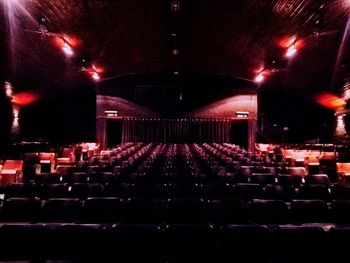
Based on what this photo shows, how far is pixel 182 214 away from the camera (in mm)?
5043

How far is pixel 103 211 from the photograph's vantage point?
5.19 meters

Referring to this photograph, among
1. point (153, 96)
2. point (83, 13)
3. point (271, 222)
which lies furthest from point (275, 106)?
point (271, 222)

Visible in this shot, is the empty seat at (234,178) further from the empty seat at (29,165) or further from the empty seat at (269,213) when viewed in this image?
the empty seat at (29,165)

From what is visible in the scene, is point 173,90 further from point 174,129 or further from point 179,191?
point 179,191

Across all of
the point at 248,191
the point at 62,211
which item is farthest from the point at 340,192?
the point at 62,211

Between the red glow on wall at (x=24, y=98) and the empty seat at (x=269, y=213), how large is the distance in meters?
13.9

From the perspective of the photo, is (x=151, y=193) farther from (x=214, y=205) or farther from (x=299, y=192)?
(x=299, y=192)

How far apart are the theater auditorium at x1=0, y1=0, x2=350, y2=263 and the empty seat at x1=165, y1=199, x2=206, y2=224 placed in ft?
0.07

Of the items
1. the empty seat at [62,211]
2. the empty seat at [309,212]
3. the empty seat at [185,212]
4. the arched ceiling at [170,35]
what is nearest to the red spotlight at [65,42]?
the arched ceiling at [170,35]

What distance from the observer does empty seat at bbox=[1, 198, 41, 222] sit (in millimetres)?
5121

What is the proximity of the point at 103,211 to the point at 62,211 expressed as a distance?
2.05ft

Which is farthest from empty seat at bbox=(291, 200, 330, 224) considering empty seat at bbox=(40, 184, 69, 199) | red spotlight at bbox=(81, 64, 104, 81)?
red spotlight at bbox=(81, 64, 104, 81)

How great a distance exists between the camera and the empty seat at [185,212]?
499 centimetres

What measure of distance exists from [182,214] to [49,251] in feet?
6.57
